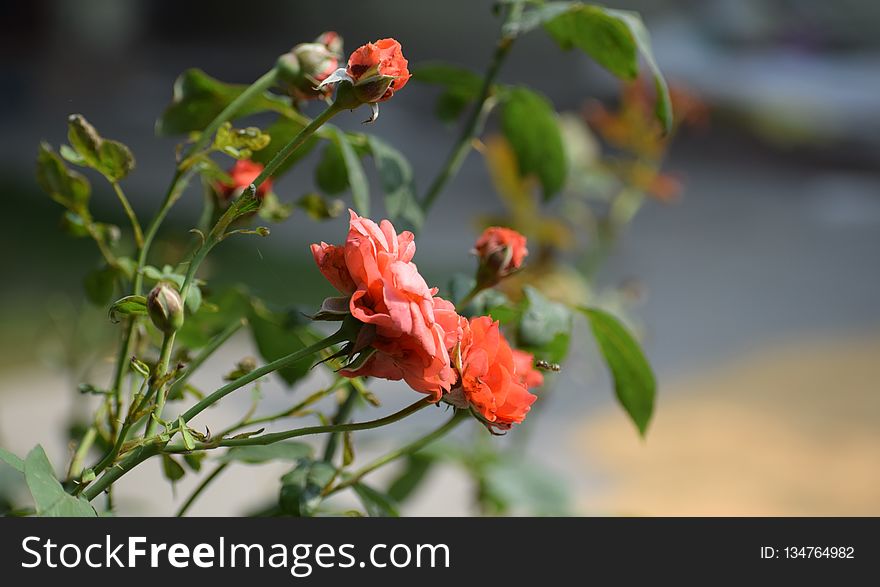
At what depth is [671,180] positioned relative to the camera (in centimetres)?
48

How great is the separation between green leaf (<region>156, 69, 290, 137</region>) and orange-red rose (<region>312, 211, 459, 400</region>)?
0.33 feet

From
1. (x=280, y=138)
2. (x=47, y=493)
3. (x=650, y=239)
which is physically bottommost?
(x=47, y=493)

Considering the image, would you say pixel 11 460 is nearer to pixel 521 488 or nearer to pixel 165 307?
pixel 165 307

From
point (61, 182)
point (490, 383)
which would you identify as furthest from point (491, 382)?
point (61, 182)

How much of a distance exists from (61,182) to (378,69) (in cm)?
8

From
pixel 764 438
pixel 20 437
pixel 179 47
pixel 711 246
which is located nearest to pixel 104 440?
pixel 20 437

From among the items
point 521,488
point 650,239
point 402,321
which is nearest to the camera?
point 402,321

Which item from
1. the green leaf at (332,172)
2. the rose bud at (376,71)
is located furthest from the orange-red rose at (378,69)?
the green leaf at (332,172)

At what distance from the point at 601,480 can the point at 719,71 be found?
1.39 meters

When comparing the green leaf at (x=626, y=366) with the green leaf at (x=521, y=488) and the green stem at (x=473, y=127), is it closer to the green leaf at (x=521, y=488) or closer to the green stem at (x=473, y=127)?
the green stem at (x=473, y=127)

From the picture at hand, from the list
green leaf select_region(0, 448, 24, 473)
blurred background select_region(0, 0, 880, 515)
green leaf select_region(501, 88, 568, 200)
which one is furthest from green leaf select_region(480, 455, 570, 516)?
green leaf select_region(0, 448, 24, 473)

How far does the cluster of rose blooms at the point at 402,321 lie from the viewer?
14 cm

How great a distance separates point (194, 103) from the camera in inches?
9.5

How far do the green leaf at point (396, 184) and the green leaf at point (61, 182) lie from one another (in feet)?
0.21
